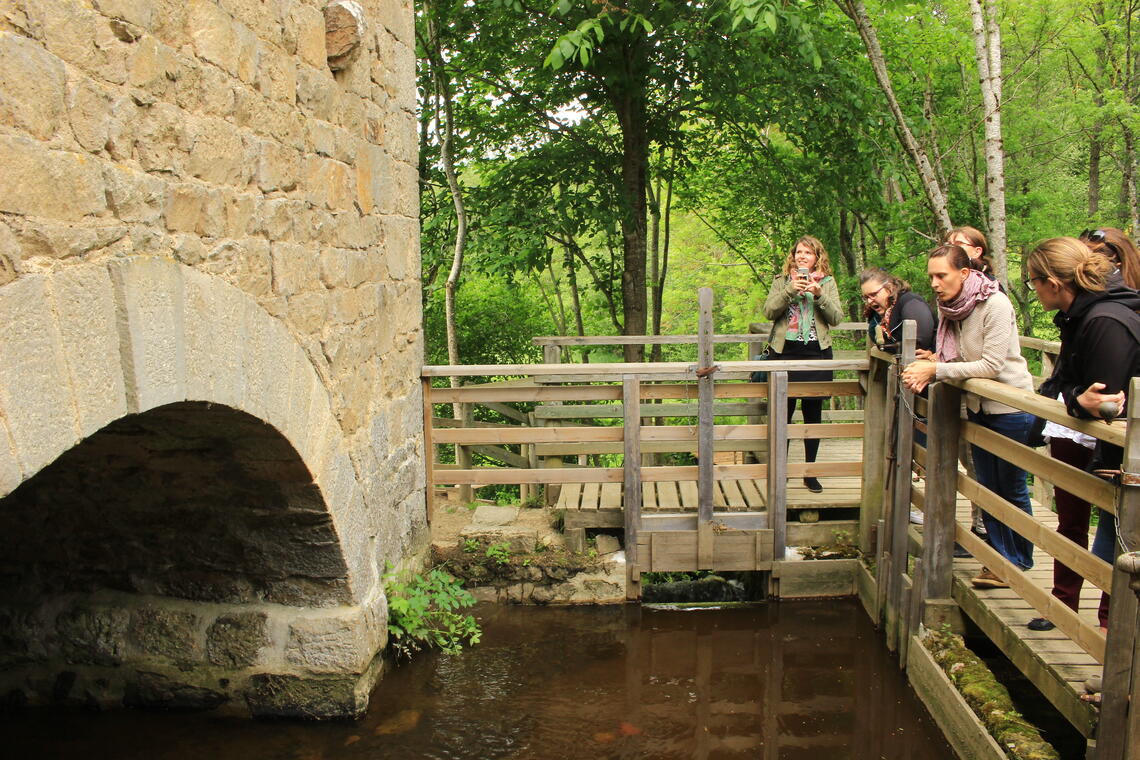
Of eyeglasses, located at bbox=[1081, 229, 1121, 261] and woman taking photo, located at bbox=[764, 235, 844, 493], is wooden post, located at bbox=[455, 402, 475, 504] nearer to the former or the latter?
woman taking photo, located at bbox=[764, 235, 844, 493]

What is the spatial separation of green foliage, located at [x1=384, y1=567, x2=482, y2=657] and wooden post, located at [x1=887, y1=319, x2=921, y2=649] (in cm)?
228

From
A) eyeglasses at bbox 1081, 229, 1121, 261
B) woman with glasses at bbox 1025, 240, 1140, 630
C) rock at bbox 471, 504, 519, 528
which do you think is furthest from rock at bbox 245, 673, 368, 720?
eyeglasses at bbox 1081, 229, 1121, 261

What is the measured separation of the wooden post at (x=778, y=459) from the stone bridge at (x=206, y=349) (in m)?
2.15

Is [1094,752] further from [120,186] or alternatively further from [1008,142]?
[1008,142]

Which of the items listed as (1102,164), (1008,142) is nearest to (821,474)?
(1008,142)

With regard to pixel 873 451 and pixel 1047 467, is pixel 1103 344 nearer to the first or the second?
pixel 1047 467

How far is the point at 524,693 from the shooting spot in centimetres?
459

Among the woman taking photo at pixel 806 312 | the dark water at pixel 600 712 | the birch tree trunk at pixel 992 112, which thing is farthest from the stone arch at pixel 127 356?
the birch tree trunk at pixel 992 112

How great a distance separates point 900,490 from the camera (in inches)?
186

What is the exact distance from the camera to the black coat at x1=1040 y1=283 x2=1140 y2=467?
117 inches

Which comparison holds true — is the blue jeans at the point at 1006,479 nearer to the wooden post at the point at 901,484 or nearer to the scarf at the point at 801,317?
the wooden post at the point at 901,484

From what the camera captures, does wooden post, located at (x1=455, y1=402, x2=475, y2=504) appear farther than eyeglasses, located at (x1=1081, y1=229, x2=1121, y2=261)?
Yes

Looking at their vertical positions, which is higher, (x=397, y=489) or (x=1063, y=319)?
(x=1063, y=319)

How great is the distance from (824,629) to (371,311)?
314cm
